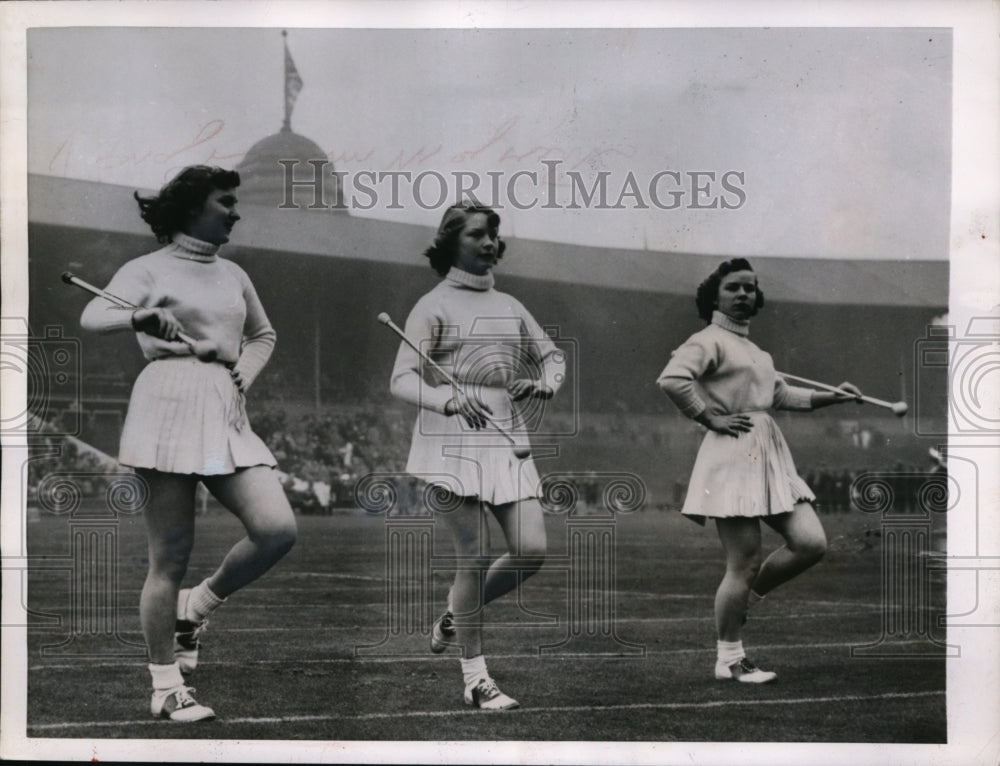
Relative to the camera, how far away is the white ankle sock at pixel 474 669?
5105 mm

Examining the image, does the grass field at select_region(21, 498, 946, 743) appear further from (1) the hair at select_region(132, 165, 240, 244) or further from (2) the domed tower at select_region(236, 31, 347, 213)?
(2) the domed tower at select_region(236, 31, 347, 213)

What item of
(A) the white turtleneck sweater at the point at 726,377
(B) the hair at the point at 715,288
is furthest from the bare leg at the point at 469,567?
(B) the hair at the point at 715,288

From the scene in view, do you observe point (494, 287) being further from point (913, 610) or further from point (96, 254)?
point (913, 610)

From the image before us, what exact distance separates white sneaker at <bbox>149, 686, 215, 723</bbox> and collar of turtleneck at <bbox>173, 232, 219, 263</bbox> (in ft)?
5.96

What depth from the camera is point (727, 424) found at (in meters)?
5.15

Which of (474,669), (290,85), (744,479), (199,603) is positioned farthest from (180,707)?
(290,85)

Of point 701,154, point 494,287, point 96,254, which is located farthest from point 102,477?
point 701,154

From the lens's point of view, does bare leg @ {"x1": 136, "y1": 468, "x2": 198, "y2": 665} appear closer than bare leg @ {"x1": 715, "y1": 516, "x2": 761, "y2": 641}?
Yes

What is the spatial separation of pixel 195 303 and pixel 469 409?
122 centimetres

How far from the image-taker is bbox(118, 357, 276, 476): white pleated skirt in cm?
502

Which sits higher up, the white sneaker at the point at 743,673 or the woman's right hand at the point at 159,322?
the woman's right hand at the point at 159,322

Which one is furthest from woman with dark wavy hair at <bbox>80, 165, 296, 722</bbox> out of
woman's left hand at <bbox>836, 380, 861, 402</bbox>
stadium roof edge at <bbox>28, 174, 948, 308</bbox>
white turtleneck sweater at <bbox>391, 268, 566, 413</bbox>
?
woman's left hand at <bbox>836, 380, 861, 402</bbox>

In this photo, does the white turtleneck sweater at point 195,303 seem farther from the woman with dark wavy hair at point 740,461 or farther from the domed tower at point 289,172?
the woman with dark wavy hair at point 740,461

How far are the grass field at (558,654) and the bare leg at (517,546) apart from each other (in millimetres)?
68
